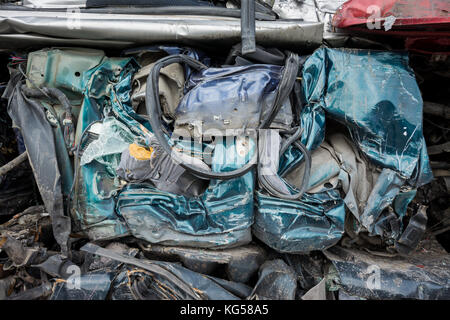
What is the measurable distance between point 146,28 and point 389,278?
65.2 inches

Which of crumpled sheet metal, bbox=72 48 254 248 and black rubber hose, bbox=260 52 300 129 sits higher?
black rubber hose, bbox=260 52 300 129

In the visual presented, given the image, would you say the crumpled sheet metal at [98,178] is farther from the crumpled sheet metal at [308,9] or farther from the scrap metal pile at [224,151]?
the crumpled sheet metal at [308,9]

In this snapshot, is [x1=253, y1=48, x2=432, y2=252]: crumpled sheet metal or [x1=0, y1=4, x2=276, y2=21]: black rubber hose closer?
[x1=253, y1=48, x2=432, y2=252]: crumpled sheet metal

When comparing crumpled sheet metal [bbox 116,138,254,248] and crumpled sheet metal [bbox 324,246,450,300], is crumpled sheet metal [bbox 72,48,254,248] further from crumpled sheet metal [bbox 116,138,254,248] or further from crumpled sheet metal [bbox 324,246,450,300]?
crumpled sheet metal [bbox 324,246,450,300]

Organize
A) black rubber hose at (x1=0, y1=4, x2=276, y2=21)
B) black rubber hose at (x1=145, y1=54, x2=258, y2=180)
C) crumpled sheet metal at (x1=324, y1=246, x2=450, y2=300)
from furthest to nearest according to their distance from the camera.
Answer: black rubber hose at (x1=0, y1=4, x2=276, y2=21), crumpled sheet metal at (x1=324, y1=246, x2=450, y2=300), black rubber hose at (x1=145, y1=54, x2=258, y2=180)

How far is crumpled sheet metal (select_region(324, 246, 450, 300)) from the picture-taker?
50.9 inches

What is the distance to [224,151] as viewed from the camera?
4.19 ft

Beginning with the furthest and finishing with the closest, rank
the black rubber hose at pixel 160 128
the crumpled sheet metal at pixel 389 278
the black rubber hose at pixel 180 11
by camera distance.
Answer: the black rubber hose at pixel 180 11
the crumpled sheet metal at pixel 389 278
the black rubber hose at pixel 160 128

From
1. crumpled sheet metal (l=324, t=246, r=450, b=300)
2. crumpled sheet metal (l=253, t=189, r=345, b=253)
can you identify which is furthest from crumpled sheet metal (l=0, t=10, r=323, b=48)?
crumpled sheet metal (l=324, t=246, r=450, b=300)

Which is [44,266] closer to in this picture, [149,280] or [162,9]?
[149,280]

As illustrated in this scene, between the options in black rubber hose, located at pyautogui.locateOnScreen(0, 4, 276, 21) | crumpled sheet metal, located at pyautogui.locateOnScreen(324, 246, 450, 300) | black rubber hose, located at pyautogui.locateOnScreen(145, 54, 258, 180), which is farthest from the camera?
black rubber hose, located at pyautogui.locateOnScreen(0, 4, 276, 21)

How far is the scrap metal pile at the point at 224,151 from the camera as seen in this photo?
49.8 inches

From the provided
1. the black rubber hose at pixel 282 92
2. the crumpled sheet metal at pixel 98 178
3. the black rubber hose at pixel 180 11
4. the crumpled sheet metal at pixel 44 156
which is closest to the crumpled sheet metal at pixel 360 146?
the black rubber hose at pixel 282 92
